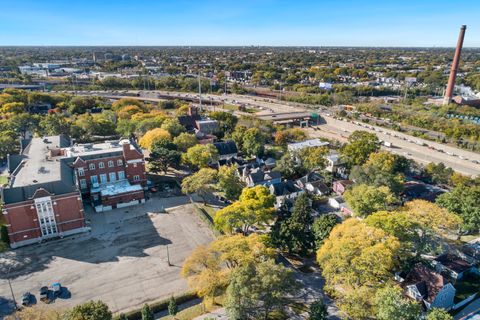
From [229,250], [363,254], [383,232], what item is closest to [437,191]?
[383,232]

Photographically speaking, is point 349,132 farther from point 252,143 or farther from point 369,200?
point 369,200

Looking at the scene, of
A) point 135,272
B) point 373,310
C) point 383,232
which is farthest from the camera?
point 135,272

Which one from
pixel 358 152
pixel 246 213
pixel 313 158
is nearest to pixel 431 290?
pixel 246 213

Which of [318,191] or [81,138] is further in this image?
[81,138]

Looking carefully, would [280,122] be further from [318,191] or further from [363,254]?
[363,254]

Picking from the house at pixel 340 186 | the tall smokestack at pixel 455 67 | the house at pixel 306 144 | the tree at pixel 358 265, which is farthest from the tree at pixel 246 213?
the tall smokestack at pixel 455 67
